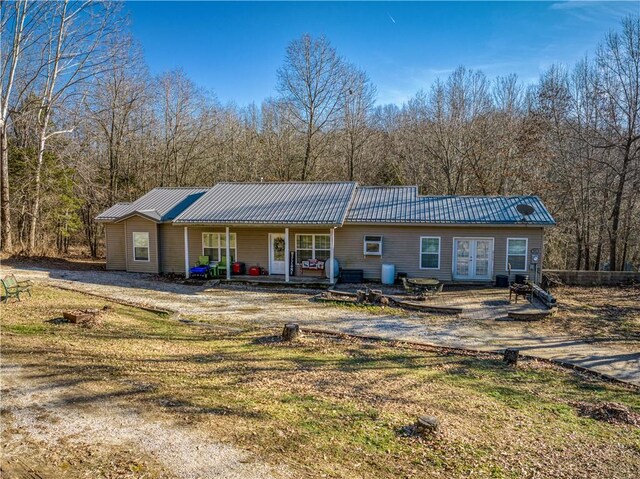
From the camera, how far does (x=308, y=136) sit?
94.8ft

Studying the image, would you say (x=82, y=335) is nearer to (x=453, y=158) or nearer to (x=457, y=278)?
(x=457, y=278)

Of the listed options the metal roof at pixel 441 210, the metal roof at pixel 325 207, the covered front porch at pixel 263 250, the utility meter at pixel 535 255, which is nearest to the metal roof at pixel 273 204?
the metal roof at pixel 325 207

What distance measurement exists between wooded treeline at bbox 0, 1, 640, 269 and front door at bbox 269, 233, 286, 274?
39.4ft

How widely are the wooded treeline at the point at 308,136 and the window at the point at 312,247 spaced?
481 inches

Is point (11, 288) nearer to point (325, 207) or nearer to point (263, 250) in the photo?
point (263, 250)

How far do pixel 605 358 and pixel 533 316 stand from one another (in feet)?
9.97

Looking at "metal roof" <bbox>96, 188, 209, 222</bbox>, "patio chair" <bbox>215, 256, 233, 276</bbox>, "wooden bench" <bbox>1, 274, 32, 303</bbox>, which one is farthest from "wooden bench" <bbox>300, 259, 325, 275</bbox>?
"wooden bench" <bbox>1, 274, 32, 303</bbox>

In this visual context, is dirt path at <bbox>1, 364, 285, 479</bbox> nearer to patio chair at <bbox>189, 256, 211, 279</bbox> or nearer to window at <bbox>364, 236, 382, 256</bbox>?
patio chair at <bbox>189, 256, 211, 279</bbox>

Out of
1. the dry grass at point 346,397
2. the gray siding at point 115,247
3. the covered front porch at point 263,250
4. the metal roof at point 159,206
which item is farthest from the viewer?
the gray siding at point 115,247

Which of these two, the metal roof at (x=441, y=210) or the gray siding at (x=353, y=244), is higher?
the metal roof at (x=441, y=210)

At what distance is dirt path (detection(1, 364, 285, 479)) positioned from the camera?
4.05 m

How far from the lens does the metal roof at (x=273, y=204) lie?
55.2 ft

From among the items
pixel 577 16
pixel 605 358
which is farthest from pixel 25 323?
pixel 577 16

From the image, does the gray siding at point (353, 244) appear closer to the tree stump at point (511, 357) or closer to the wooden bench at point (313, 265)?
the wooden bench at point (313, 265)
